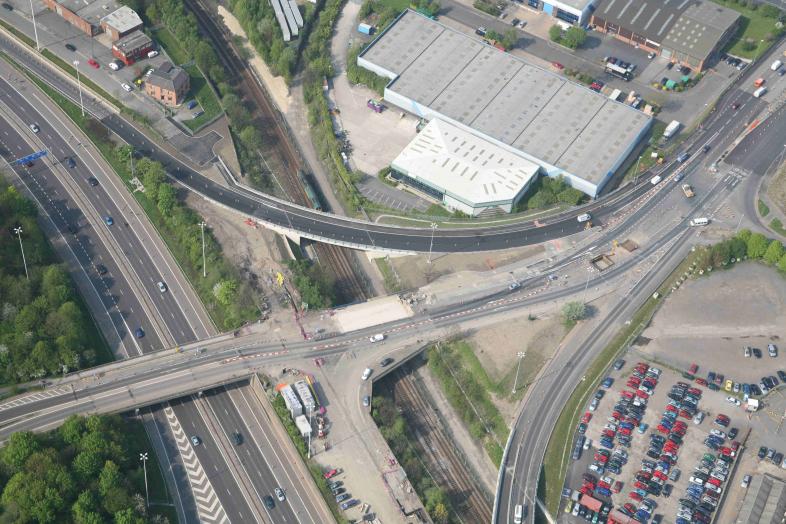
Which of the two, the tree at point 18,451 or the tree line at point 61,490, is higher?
the tree at point 18,451

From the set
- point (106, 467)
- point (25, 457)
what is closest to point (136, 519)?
point (106, 467)

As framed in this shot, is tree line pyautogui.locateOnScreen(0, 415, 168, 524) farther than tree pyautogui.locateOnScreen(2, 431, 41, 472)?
No

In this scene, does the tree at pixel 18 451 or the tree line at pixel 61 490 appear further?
the tree at pixel 18 451

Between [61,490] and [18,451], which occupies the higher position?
[18,451]

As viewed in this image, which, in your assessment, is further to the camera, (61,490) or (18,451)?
(18,451)

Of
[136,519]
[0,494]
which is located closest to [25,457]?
[0,494]

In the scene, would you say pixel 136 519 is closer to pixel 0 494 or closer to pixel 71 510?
pixel 71 510

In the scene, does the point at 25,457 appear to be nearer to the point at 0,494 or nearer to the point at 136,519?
the point at 0,494

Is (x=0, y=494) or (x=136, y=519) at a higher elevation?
(x=0, y=494)

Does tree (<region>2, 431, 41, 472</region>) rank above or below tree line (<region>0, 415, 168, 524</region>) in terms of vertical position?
above
